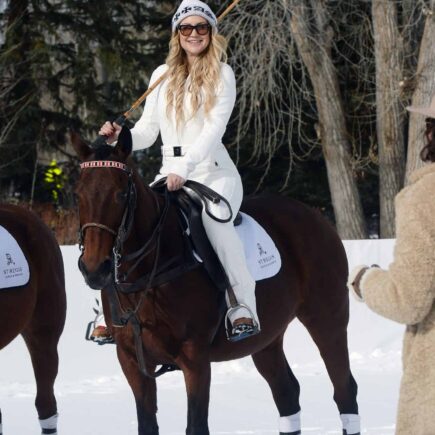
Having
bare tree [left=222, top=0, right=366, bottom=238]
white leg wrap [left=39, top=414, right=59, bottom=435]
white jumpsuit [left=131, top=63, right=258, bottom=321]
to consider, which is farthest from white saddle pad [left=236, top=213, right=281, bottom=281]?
bare tree [left=222, top=0, right=366, bottom=238]

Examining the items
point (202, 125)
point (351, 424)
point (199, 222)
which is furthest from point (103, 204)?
point (351, 424)

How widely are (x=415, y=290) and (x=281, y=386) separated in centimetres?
356

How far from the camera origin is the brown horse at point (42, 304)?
6.66m

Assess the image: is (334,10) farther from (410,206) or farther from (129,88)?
(410,206)

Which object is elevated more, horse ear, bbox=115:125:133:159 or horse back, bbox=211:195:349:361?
horse ear, bbox=115:125:133:159

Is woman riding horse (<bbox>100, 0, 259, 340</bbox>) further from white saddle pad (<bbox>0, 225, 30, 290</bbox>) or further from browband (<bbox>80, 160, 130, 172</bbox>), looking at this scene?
white saddle pad (<bbox>0, 225, 30, 290</bbox>)

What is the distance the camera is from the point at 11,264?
618 centimetres

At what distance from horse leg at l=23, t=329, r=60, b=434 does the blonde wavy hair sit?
82.3 inches

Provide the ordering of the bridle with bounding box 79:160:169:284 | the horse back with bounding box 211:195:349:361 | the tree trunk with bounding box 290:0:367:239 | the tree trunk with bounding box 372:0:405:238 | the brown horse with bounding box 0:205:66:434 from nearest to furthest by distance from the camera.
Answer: the bridle with bounding box 79:160:169:284
the horse back with bounding box 211:195:349:361
the brown horse with bounding box 0:205:66:434
the tree trunk with bounding box 372:0:405:238
the tree trunk with bounding box 290:0:367:239

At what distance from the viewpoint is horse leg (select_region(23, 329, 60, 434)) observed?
6.67 m

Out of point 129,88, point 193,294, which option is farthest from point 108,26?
point 193,294

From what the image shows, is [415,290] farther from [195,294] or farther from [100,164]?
[195,294]

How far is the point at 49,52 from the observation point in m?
18.6

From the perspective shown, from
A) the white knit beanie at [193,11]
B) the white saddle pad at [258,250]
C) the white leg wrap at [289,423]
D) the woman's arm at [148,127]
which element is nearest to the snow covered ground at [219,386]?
the white leg wrap at [289,423]
